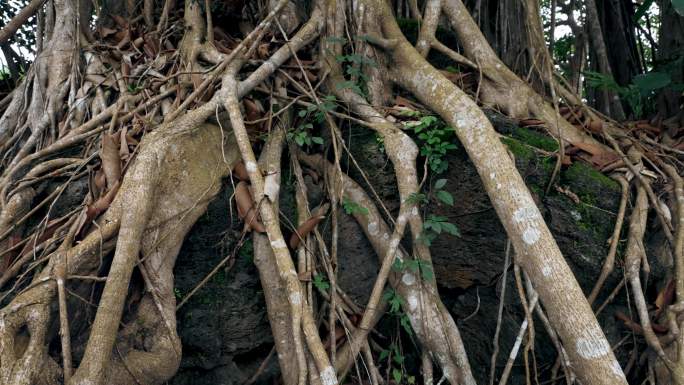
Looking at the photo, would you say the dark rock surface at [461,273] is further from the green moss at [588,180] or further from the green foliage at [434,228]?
the green foliage at [434,228]

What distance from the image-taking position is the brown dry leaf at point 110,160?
9.34ft

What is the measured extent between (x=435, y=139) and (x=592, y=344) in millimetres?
1451

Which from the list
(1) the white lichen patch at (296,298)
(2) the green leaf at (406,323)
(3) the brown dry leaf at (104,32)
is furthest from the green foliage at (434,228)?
(3) the brown dry leaf at (104,32)

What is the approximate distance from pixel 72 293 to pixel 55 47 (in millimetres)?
2310

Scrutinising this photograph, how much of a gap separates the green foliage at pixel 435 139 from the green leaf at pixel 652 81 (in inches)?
67.2

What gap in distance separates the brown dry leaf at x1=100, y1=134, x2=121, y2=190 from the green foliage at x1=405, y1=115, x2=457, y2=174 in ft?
5.53

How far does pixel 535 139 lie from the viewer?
336 cm

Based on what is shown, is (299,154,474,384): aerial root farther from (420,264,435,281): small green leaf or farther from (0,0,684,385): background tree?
(420,264,435,281): small green leaf

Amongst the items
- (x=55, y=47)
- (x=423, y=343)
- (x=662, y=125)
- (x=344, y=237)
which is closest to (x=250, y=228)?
(x=344, y=237)

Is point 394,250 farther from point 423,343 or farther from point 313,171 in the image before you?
point 313,171

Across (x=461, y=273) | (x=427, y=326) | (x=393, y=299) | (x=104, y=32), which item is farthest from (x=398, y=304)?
(x=104, y=32)

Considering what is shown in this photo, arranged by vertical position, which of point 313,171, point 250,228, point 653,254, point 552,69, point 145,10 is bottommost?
point 653,254

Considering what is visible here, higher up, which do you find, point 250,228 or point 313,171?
point 313,171

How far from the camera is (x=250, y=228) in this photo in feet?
9.80
